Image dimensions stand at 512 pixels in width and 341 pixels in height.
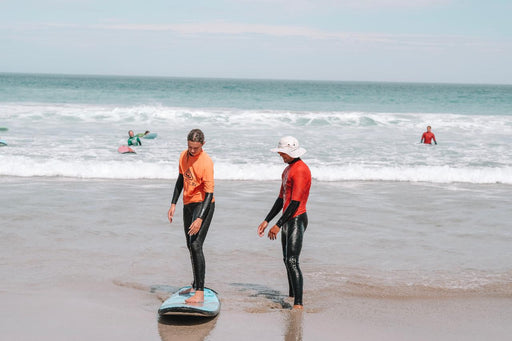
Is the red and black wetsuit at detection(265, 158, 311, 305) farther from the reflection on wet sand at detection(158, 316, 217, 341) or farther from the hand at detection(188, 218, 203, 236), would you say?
the reflection on wet sand at detection(158, 316, 217, 341)

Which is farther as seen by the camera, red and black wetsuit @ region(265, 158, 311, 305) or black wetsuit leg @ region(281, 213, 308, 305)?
black wetsuit leg @ region(281, 213, 308, 305)

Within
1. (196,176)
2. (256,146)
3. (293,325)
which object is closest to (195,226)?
(196,176)

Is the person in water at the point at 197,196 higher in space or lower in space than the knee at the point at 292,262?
higher

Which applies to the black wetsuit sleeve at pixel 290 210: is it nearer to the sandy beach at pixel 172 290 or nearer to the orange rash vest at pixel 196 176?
the orange rash vest at pixel 196 176

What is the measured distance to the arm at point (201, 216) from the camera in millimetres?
5137

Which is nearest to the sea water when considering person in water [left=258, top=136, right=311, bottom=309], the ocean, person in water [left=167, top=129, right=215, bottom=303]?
the ocean

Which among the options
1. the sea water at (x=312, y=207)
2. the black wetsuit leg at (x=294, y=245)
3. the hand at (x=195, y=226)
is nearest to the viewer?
the hand at (x=195, y=226)

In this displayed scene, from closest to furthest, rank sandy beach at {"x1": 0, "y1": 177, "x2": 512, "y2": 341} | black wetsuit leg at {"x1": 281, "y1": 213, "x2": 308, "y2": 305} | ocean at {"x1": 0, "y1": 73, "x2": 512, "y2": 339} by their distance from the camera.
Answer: sandy beach at {"x1": 0, "y1": 177, "x2": 512, "y2": 341}
black wetsuit leg at {"x1": 281, "y1": 213, "x2": 308, "y2": 305}
ocean at {"x1": 0, "y1": 73, "x2": 512, "y2": 339}

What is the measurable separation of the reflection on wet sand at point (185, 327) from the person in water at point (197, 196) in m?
0.20

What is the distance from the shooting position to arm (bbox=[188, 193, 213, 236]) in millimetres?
5137

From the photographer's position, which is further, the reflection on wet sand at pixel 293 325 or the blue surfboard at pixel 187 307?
the blue surfboard at pixel 187 307

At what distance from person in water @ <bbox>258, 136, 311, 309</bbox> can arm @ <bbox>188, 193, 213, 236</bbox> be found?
552mm

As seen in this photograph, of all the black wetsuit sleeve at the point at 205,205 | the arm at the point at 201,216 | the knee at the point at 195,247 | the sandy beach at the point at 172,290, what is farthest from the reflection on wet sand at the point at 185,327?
the black wetsuit sleeve at the point at 205,205

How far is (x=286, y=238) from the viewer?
546 centimetres
